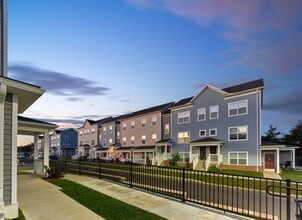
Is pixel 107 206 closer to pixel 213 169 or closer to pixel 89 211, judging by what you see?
pixel 89 211

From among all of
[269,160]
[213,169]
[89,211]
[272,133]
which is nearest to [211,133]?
[213,169]

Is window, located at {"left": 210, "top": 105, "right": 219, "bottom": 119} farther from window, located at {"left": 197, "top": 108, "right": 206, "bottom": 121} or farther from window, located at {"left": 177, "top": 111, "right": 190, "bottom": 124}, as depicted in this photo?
window, located at {"left": 177, "top": 111, "right": 190, "bottom": 124}

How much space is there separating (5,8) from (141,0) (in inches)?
246

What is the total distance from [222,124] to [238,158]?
4148mm

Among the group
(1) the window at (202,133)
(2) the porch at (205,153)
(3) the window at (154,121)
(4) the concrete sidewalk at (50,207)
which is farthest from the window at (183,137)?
(4) the concrete sidewalk at (50,207)

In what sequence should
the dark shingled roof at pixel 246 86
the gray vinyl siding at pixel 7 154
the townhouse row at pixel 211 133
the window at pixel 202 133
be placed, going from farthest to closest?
the window at pixel 202 133 < the dark shingled roof at pixel 246 86 < the townhouse row at pixel 211 133 < the gray vinyl siding at pixel 7 154

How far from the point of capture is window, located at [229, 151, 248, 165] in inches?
1052

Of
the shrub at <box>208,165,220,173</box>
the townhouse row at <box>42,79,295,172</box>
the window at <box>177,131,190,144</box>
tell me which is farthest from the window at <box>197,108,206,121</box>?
the shrub at <box>208,165,220,173</box>

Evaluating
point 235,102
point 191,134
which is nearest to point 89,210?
point 235,102

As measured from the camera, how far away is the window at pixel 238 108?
88.4 ft

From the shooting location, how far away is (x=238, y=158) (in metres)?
27.2

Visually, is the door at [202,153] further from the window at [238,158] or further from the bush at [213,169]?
the window at [238,158]

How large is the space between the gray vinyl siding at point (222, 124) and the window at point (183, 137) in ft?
1.42

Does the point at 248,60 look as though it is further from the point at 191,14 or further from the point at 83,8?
the point at 83,8
